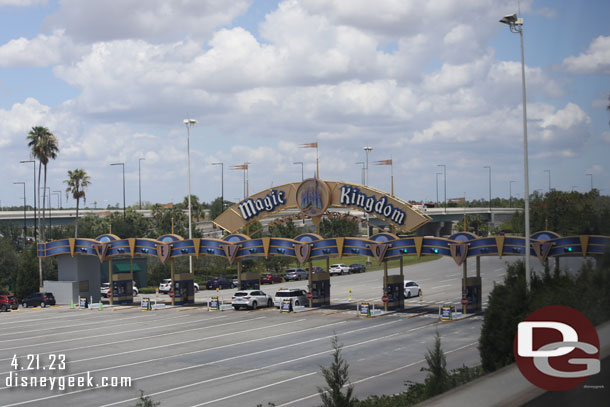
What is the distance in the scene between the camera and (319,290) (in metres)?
49.9

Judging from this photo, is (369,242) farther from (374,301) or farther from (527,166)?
(527,166)

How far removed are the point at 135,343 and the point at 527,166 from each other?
867 inches

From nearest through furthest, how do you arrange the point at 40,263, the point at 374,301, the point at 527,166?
the point at 527,166
the point at 374,301
the point at 40,263

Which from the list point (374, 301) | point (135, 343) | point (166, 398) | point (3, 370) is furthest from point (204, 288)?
point (166, 398)

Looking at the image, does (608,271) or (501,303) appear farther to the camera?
(501,303)

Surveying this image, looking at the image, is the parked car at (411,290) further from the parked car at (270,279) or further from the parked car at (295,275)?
the parked car at (295,275)

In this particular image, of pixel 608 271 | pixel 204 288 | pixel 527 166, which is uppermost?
pixel 527 166

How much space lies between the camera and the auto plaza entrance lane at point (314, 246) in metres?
42.1

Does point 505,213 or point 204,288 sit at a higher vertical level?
point 505,213

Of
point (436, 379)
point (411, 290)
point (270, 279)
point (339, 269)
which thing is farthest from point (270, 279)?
point (436, 379)

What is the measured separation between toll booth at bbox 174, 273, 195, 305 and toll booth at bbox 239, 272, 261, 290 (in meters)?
5.08

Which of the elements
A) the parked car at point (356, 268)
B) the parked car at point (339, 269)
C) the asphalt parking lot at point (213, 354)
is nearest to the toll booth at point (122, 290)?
the asphalt parking lot at point (213, 354)

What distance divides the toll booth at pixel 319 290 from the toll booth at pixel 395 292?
18.5 feet

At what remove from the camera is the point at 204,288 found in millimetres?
76188
